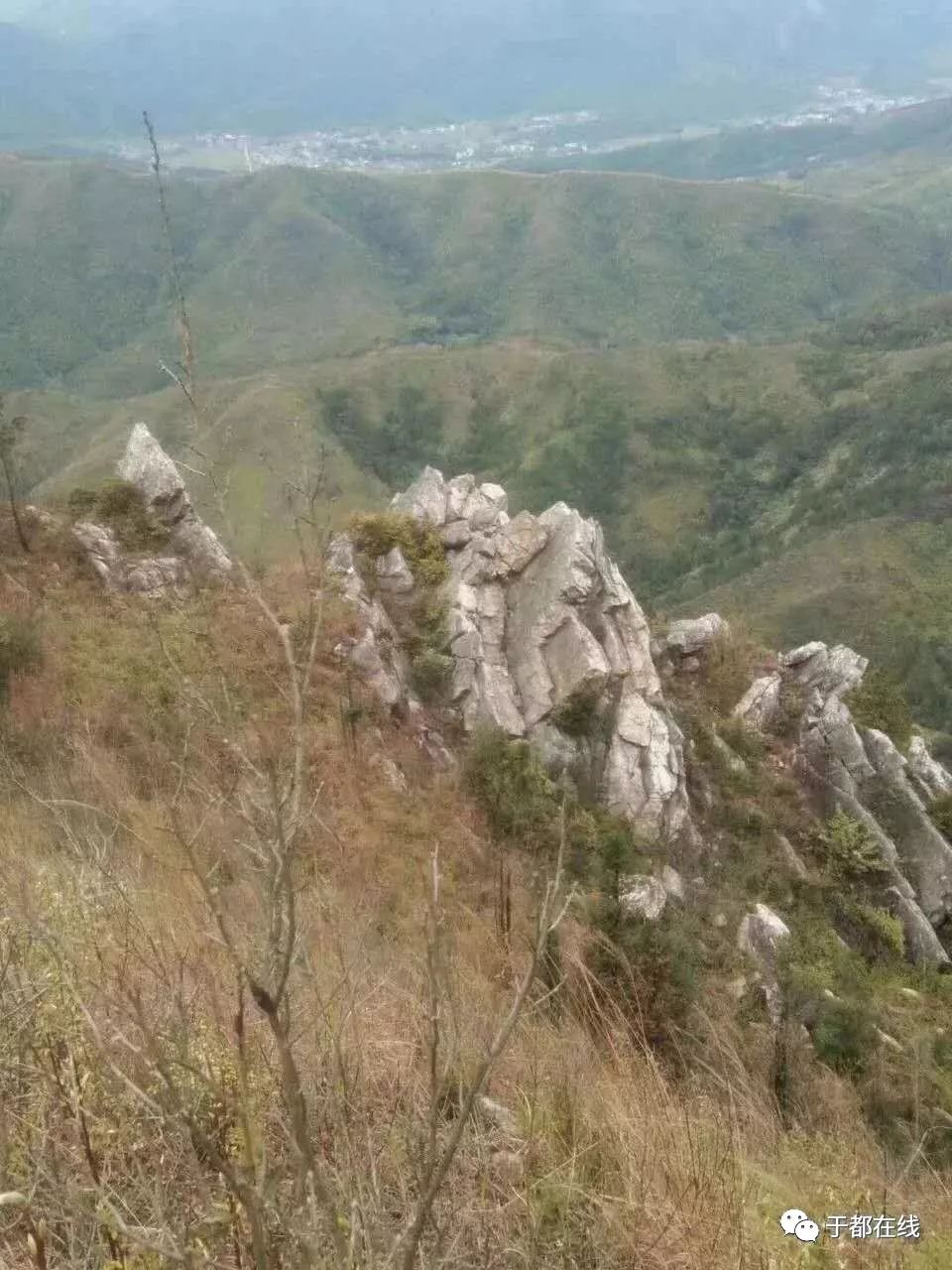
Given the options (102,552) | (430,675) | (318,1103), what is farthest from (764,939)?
(102,552)

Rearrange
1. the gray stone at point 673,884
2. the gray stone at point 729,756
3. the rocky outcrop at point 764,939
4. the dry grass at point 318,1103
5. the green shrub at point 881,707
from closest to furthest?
the dry grass at point 318,1103 < the rocky outcrop at point 764,939 < the gray stone at point 673,884 < the gray stone at point 729,756 < the green shrub at point 881,707

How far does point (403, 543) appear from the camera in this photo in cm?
1714

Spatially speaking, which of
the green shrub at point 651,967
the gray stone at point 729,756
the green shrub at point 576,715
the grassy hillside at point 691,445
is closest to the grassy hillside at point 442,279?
the grassy hillside at point 691,445

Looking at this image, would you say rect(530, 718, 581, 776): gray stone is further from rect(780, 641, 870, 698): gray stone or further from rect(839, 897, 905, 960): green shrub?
rect(780, 641, 870, 698): gray stone

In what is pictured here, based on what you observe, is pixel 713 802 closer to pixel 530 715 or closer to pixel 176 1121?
pixel 530 715

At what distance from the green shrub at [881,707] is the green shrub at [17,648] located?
15.8 meters

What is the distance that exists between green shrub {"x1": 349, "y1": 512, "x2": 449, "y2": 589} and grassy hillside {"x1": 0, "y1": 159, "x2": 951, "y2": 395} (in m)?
147

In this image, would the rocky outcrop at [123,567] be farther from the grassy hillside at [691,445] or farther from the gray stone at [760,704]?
the grassy hillside at [691,445]

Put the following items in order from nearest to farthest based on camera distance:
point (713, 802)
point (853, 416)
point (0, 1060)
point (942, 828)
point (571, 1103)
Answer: point (0, 1060) < point (571, 1103) < point (713, 802) < point (942, 828) < point (853, 416)

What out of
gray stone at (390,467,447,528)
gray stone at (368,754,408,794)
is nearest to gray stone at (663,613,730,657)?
Result: gray stone at (390,467,447,528)

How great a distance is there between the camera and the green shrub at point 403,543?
664 inches

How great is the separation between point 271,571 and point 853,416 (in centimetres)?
9477

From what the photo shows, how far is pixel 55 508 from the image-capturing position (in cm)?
1644

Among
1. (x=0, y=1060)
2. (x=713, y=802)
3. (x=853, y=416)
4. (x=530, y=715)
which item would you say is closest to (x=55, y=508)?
(x=530, y=715)
